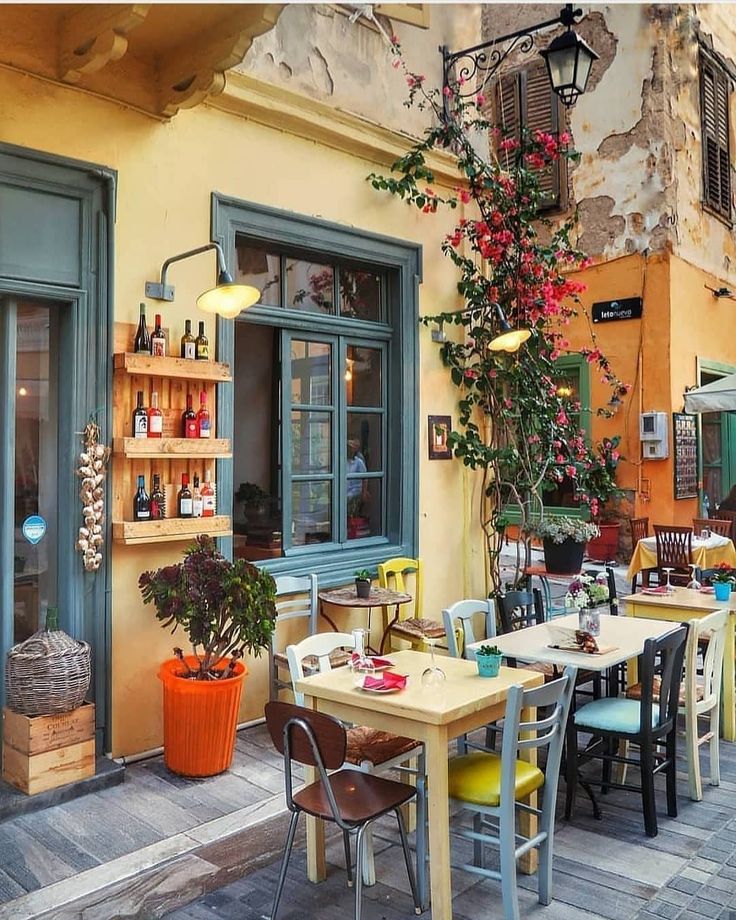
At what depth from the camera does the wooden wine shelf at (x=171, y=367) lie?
13.9 ft

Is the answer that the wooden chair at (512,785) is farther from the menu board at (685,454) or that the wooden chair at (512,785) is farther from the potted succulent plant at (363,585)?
the menu board at (685,454)

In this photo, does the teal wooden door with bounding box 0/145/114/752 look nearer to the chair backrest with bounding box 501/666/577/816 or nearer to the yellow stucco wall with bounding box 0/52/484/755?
the yellow stucco wall with bounding box 0/52/484/755

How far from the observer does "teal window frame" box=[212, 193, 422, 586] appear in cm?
487

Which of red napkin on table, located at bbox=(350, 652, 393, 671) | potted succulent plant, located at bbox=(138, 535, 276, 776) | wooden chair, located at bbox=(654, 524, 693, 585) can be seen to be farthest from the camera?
wooden chair, located at bbox=(654, 524, 693, 585)

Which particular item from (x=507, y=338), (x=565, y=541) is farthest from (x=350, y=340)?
(x=565, y=541)

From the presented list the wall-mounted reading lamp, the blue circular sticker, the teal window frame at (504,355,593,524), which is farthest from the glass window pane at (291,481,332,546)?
the teal window frame at (504,355,593,524)

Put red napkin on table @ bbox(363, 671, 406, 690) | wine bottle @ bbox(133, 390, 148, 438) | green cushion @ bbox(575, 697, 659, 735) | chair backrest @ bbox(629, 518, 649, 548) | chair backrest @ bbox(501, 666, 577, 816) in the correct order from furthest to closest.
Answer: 1. chair backrest @ bbox(629, 518, 649, 548)
2. wine bottle @ bbox(133, 390, 148, 438)
3. green cushion @ bbox(575, 697, 659, 735)
4. red napkin on table @ bbox(363, 671, 406, 690)
5. chair backrest @ bbox(501, 666, 577, 816)

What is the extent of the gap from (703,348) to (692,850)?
8430 mm

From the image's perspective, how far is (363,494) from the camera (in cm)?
599

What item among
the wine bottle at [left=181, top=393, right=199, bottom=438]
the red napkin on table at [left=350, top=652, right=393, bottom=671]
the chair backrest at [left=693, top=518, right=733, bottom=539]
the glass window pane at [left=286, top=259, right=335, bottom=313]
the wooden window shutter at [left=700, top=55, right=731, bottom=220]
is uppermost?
the wooden window shutter at [left=700, top=55, right=731, bottom=220]

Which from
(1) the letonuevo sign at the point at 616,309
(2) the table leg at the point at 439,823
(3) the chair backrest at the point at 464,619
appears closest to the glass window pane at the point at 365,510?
(3) the chair backrest at the point at 464,619

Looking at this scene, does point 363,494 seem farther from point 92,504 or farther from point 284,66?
point 284,66

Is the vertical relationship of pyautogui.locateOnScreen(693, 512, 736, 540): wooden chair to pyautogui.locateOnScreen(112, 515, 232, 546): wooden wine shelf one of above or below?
below

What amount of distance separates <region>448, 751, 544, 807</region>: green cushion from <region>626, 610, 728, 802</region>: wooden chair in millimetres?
1174
